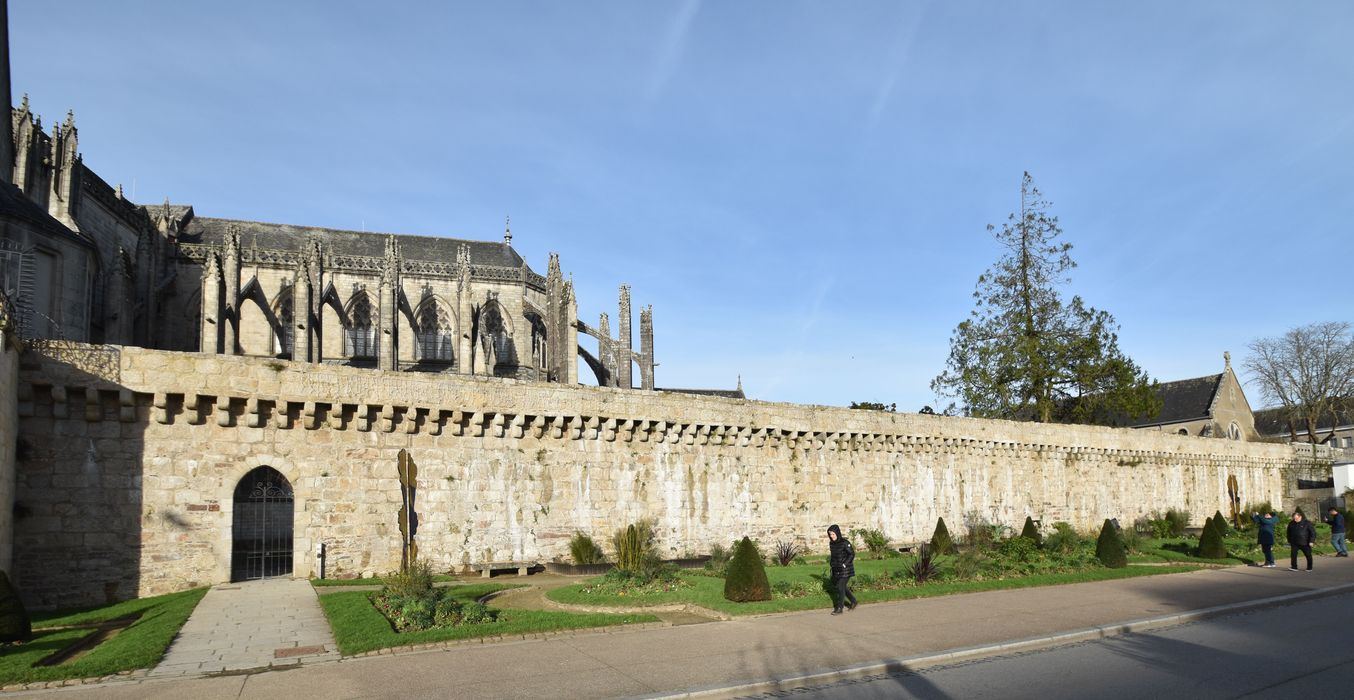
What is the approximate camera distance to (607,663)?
9.53 m

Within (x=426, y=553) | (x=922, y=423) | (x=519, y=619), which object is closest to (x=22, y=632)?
(x=519, y=619)

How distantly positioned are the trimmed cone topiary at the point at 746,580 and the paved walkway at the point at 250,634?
6151mm

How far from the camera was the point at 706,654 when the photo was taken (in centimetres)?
1009

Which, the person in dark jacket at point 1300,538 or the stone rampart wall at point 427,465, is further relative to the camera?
the person in dark jacket at point 1300,538

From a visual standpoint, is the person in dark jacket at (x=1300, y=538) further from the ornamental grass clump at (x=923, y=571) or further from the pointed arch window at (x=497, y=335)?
the pointed arch window at (x=497, y=335)

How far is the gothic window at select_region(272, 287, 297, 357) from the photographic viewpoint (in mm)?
40719

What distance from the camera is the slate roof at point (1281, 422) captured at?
220 ft

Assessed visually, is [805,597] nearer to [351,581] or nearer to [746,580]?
[746,580]

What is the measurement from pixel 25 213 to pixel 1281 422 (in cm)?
8142

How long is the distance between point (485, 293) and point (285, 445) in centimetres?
2996

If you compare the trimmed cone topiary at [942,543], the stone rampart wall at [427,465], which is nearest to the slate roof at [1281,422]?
the stone rampart wall at [427,465]

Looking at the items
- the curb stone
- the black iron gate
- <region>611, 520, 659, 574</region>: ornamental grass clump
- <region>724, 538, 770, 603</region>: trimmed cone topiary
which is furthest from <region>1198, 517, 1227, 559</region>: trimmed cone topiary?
the black iron gate

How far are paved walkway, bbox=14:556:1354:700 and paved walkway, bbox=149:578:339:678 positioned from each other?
0.48 meters

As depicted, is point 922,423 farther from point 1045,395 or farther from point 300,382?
point 300,382
